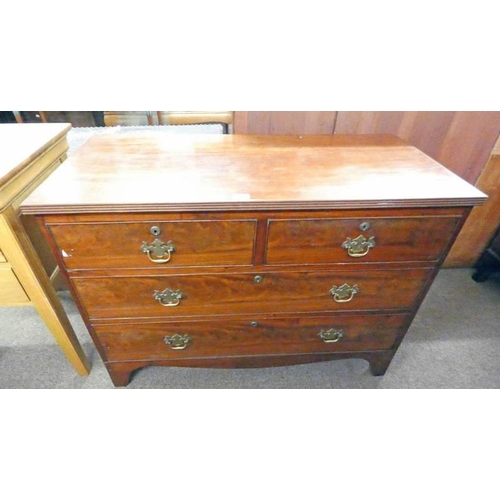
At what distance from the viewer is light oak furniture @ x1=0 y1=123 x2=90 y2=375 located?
35.2 inches

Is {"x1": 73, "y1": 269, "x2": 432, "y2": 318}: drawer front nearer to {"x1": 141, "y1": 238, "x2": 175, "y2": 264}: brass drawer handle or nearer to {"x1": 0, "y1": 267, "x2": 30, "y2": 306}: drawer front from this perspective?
{"x1": 141, "y1": 238, "x2": 175, "y2": 264}: brass drawer handle

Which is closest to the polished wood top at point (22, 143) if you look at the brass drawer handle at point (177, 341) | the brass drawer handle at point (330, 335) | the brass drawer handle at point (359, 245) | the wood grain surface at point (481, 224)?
the brass drawer handle at point (177, 341)

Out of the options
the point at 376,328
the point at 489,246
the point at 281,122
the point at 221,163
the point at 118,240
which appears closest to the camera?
the point at 118,240

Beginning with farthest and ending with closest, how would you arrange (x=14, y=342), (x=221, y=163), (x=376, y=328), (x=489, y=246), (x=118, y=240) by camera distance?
1. (x=489, y=246)
2. (x=14, y=342)
3. (x=376, y=328)
4. (x=221, y=163)
5. (x=118, y=240)

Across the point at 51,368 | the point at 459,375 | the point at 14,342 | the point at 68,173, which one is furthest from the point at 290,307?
the point at 14,342

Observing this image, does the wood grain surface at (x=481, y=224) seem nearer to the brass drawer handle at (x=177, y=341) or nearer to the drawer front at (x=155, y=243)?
the drawer front at (x=155, y=243)

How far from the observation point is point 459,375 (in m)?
1.36

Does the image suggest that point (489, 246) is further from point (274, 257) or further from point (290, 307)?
point (274, 257)

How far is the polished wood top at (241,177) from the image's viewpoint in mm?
766

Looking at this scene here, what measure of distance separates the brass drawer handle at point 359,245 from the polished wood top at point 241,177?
118 mm

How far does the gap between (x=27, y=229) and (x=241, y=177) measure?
2.52 feet

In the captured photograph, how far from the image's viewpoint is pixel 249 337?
1.12 metres

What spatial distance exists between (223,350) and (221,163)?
69cm

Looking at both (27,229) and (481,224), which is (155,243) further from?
(481,224)
